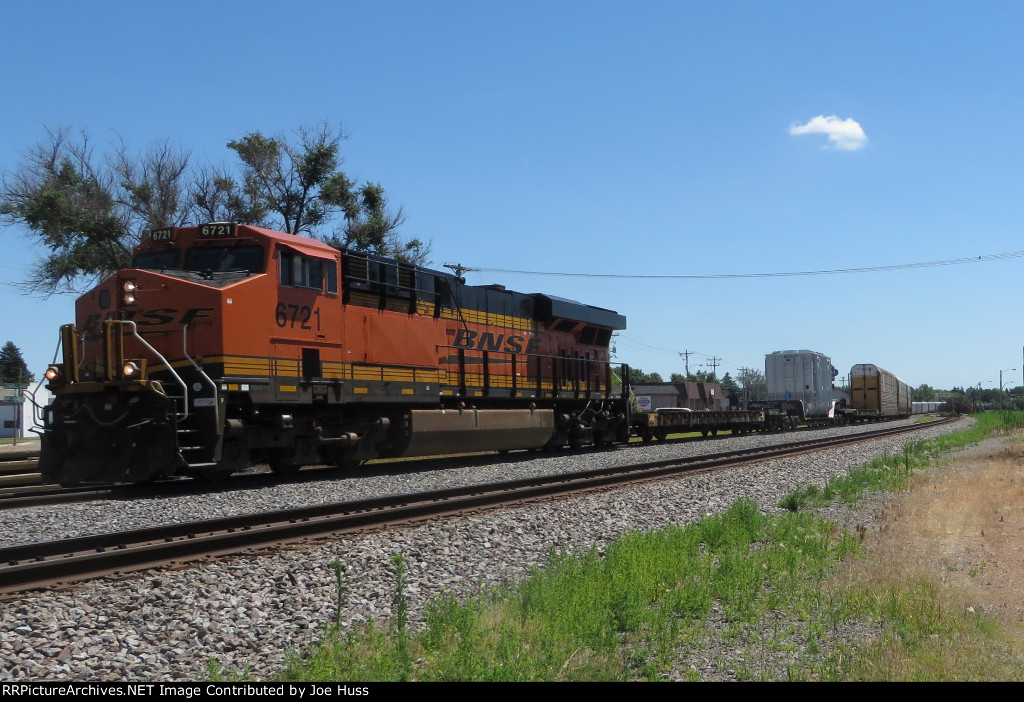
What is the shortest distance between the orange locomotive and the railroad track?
3019 mm

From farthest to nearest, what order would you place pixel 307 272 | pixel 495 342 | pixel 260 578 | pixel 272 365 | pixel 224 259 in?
pixel 495 342
pixel 307 272
pixel 224 259
pixel 272 365
pixel 260 578

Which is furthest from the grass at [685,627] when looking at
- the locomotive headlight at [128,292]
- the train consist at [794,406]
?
the train consist at [794,406]

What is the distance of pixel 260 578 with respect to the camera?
618 centimetres

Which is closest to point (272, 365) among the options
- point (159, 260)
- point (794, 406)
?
point (159, 260)

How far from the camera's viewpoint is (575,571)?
22.1ft

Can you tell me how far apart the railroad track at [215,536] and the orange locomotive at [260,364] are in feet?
9.90

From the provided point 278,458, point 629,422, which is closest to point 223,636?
point 278,458

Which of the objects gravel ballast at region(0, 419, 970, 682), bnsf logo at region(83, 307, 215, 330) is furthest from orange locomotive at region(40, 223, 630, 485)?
gravel ballast at region(0, 419, 970, 682)

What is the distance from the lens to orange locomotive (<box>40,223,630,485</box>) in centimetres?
1125

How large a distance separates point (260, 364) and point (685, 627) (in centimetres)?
841

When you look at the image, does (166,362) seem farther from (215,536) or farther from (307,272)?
(215,536)

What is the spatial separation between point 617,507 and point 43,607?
6785 mm

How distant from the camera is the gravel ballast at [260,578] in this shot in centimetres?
462

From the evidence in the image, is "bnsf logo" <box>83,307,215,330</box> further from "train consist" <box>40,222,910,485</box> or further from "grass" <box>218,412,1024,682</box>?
"grass" <box>218,412,1024,682</box>
